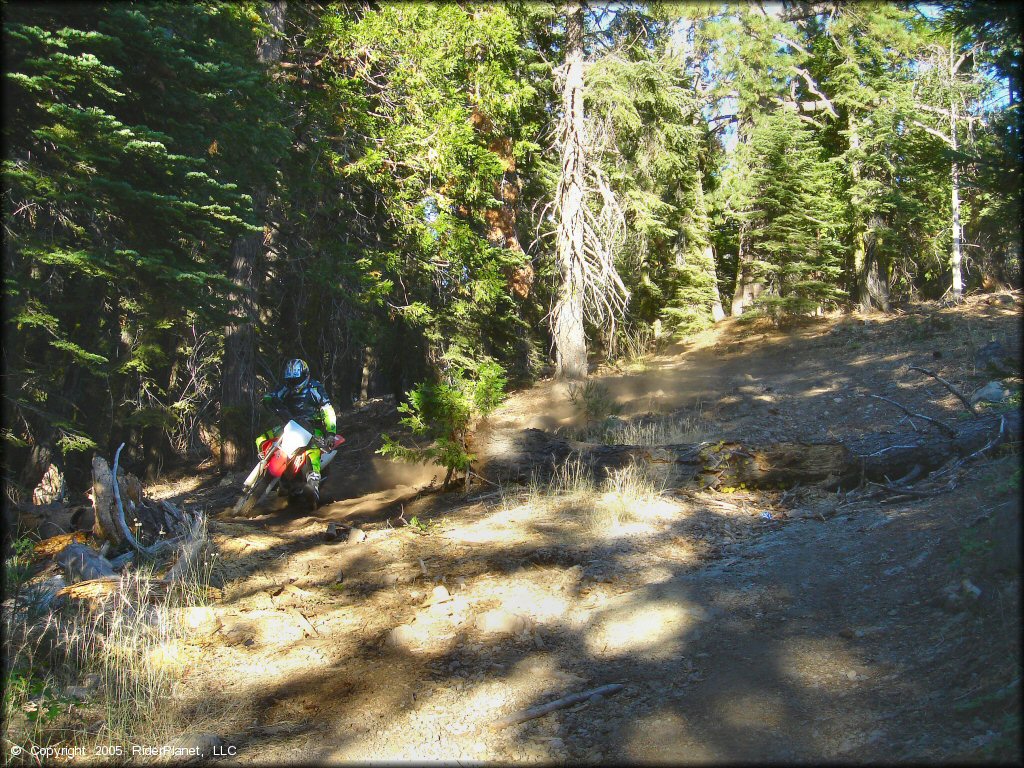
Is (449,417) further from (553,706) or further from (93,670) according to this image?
(553,706)

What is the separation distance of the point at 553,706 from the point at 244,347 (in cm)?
1334

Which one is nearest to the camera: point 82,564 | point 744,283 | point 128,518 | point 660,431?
point 82,564

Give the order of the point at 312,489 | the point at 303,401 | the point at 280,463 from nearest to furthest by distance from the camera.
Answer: the point at 280,463, the point at 312,489, the point at 303,401

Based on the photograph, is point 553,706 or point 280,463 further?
point 280,463

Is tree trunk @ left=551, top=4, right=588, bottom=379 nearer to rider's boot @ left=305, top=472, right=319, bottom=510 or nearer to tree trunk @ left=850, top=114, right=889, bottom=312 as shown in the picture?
tree trunk @ left=850, top=114, right=889, bottom=312

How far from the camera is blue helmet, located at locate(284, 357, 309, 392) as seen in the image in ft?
35.2

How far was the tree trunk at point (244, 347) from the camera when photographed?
47.2 feet

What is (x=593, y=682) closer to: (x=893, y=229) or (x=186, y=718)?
(x=186, y=718)

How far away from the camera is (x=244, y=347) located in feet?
52.6

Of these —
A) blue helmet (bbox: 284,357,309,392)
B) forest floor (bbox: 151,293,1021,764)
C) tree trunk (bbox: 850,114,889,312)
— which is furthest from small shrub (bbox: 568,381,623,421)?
tree trunk (bbox: 850,114,889,312)

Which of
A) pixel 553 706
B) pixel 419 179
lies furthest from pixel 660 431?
pixel 553 706

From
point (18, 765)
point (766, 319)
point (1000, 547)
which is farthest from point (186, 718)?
point (766, 319)

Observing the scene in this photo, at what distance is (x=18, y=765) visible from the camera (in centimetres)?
396

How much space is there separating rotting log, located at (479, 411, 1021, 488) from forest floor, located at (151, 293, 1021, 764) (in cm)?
29
